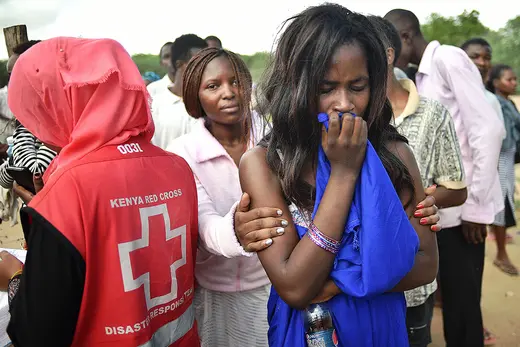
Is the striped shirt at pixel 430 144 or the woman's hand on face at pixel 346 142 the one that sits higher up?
the woman's hand on face at pixel 346 142

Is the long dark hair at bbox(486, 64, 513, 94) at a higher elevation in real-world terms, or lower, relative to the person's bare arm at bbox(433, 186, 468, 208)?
higher

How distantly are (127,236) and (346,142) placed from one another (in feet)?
2.40

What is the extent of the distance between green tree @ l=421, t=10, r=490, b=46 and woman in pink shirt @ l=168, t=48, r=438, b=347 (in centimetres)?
1873

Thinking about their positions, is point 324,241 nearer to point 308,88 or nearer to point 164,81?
point 308,88

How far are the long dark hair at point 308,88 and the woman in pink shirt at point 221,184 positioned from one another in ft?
1.23

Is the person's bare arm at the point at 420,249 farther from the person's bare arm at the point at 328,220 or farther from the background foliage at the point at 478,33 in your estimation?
the background foliage at the point at 478,33

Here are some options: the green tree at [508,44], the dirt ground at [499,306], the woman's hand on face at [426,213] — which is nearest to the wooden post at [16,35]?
the dirt ground at [499,306]

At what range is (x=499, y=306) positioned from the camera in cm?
425

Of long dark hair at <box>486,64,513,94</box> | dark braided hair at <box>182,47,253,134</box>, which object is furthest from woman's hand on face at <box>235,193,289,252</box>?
long dark hair at <box>486,64,513,94</box>

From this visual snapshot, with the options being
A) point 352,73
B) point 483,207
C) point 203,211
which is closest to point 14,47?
point 203,211

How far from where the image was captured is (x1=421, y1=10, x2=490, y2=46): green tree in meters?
18.9

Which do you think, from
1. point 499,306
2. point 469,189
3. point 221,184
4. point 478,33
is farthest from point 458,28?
point 221,184

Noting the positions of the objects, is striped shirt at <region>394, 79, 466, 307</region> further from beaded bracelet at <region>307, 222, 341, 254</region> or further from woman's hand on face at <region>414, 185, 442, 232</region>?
beaded bracelet at <region>307, 222, 341, 254</region>

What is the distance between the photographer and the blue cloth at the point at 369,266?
1.19 meters
